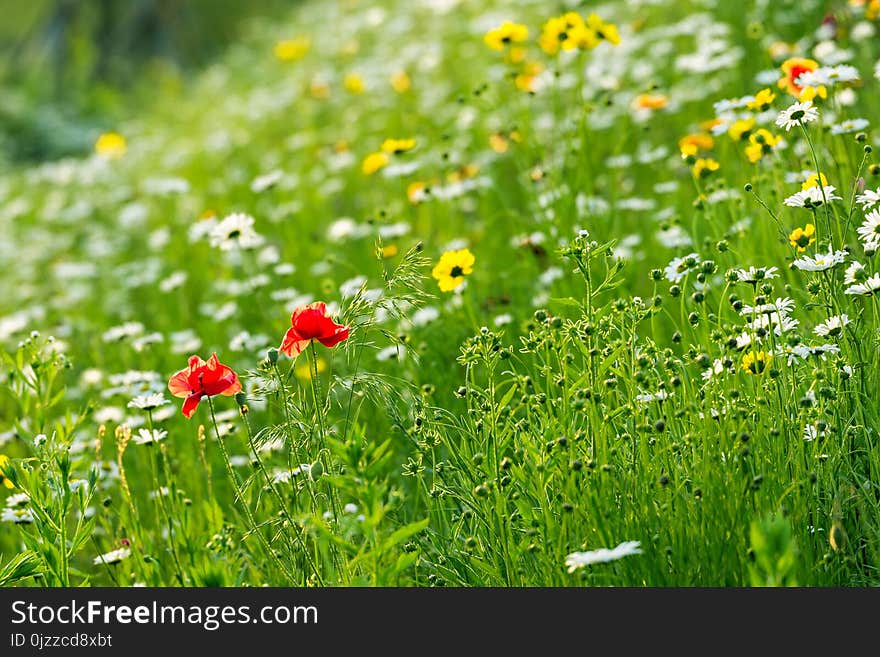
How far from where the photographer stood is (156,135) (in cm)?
797

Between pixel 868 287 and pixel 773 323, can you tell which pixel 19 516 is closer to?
pixel 773 323

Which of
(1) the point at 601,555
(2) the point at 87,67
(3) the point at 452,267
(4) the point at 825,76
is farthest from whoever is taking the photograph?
(2) the point at 87,67

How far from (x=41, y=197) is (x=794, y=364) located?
617cm

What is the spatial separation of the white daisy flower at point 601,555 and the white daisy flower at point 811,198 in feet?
2.99

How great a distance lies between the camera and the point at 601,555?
1.66m

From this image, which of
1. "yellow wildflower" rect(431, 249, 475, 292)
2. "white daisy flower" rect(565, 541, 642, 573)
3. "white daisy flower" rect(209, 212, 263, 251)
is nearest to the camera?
"white daisy flower" rect(565, 541, 642, 573)

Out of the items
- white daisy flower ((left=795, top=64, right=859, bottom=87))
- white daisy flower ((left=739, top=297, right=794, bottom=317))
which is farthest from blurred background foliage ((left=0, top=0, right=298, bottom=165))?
white daisy flower ((left=739, top=297, right=794, bottom=317))

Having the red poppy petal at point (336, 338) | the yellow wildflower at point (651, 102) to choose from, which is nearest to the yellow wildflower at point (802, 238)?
the red poppy petal at point (336, 338)

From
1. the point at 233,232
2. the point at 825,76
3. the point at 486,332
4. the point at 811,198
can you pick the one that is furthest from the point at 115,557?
the point at 825,76

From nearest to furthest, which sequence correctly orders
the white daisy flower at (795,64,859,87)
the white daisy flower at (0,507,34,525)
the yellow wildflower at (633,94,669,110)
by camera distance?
the white daisy flower at (0,507,34,525) → the white daisy flower at (795,64,859,87) → the yellow wildflower at (633,94,669,110)

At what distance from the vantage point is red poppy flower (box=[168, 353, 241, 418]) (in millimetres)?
1893

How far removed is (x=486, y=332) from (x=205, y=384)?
0.57 metres

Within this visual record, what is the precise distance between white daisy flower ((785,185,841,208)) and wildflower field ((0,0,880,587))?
0.08 ft

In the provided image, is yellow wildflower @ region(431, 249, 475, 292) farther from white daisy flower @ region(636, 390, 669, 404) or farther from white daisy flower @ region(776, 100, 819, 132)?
white daisy flower @ region(776, 100, 819, 132)
